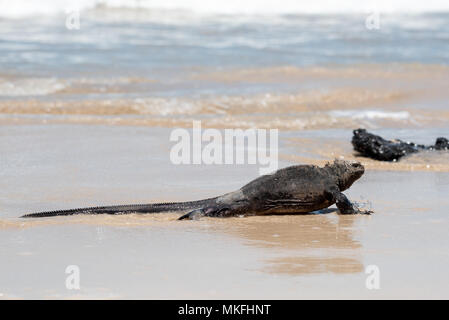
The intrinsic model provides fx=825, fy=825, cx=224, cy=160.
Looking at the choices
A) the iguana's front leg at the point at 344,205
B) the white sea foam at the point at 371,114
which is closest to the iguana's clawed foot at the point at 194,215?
the iguana's front leg at the point at 344,205

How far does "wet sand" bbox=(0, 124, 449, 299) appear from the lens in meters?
4.38

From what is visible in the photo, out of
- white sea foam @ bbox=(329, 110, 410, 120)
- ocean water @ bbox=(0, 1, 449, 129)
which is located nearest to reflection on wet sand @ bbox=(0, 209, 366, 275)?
ocean water @ bbox=(0, 1, 449, 129)

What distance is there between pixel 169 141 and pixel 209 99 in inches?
167

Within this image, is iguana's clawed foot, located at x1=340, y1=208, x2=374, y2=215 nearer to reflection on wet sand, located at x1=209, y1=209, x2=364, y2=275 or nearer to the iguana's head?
reflection on wet sand, located at x1=209, y1=209, x2=364, y2=275

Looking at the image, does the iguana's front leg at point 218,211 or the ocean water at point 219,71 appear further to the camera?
the ocean water at point 219,71

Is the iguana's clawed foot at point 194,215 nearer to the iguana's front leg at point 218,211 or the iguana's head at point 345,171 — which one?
the iguana's front leg at point 218,211

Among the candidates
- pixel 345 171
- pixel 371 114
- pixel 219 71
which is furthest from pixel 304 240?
pixel 219 71

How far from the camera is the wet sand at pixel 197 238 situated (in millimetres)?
4383

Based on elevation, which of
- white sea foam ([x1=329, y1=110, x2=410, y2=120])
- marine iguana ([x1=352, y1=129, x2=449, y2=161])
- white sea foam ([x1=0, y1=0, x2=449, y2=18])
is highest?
white sea foam ([x1=0, y1=0, x2=449, y2=18])

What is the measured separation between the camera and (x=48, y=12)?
36.2 meters

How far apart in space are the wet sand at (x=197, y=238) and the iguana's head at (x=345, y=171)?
0.85ft

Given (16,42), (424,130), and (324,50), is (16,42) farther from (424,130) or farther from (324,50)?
(424,130)

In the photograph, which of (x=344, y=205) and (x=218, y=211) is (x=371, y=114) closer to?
(x=344, y=205)

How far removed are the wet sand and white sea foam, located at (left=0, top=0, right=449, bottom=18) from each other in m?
29.9
